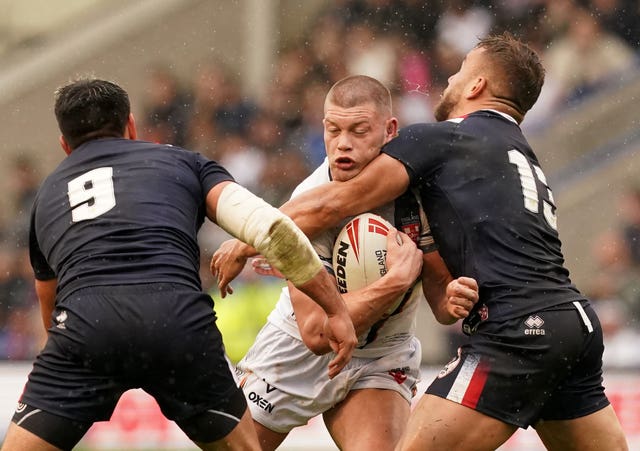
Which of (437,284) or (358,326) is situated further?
(437,284)

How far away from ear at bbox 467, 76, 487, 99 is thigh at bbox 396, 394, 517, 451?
149 cm

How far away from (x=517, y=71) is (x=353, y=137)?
847mm

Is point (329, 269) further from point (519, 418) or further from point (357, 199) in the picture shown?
point (519, 418)

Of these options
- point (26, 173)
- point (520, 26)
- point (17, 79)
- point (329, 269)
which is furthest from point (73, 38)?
point (329, 269)

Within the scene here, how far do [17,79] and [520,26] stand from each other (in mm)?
6537

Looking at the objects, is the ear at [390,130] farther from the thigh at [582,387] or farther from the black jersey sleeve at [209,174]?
the thigh at [582,387]

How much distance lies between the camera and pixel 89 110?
5301 millimetres

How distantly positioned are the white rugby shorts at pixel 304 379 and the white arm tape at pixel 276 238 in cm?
95

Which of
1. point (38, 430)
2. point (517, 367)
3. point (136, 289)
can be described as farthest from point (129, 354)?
point (517, 367)

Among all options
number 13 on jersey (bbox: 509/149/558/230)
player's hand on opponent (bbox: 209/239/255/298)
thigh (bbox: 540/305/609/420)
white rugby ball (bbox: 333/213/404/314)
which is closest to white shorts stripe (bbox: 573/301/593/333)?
thigh (bbox: 540/305/609/420)

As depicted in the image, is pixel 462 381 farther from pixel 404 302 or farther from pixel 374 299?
pixel 404 302

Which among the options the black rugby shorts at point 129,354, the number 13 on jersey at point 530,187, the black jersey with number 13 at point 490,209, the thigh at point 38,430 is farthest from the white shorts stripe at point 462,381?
the thigh at point 38,430

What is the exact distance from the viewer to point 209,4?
15836mm

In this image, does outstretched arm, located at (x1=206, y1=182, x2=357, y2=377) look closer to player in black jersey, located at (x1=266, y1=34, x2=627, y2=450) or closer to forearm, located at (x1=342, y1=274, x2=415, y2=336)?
forearm, located at (x1=342, y1=274, x2=415, y2=336)
